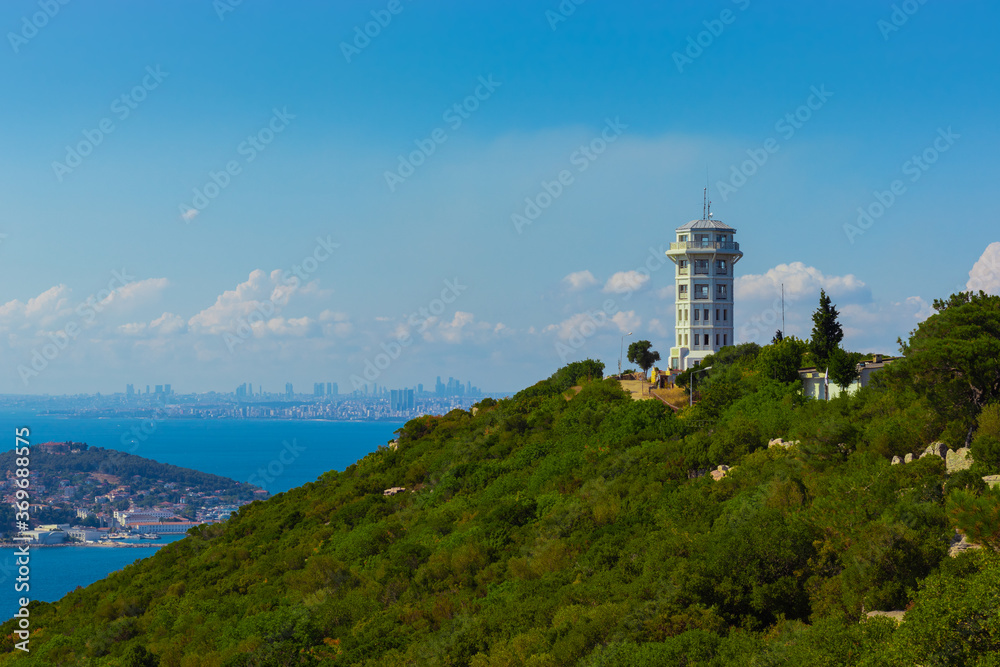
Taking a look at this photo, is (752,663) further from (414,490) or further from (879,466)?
(414,490)

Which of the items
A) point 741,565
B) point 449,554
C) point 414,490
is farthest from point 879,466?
point 414,490

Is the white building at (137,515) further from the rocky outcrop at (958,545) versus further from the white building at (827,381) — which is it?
the rocky outcrop at (958,545)

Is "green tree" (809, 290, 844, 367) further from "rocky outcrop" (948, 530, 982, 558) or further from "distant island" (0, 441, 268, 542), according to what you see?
"distant island" (0, 441, 268, 542)

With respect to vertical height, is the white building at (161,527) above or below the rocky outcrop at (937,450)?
below

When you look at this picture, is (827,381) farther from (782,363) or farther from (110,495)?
(110,495)

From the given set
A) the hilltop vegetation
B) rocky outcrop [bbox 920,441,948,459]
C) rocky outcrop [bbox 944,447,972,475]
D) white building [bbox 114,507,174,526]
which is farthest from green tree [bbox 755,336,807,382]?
white building [bbox 114,507,174,526]

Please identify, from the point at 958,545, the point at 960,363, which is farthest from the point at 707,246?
the point at 958,545

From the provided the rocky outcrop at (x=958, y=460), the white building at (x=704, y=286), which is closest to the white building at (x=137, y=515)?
the white building at (x=704, y=286)
